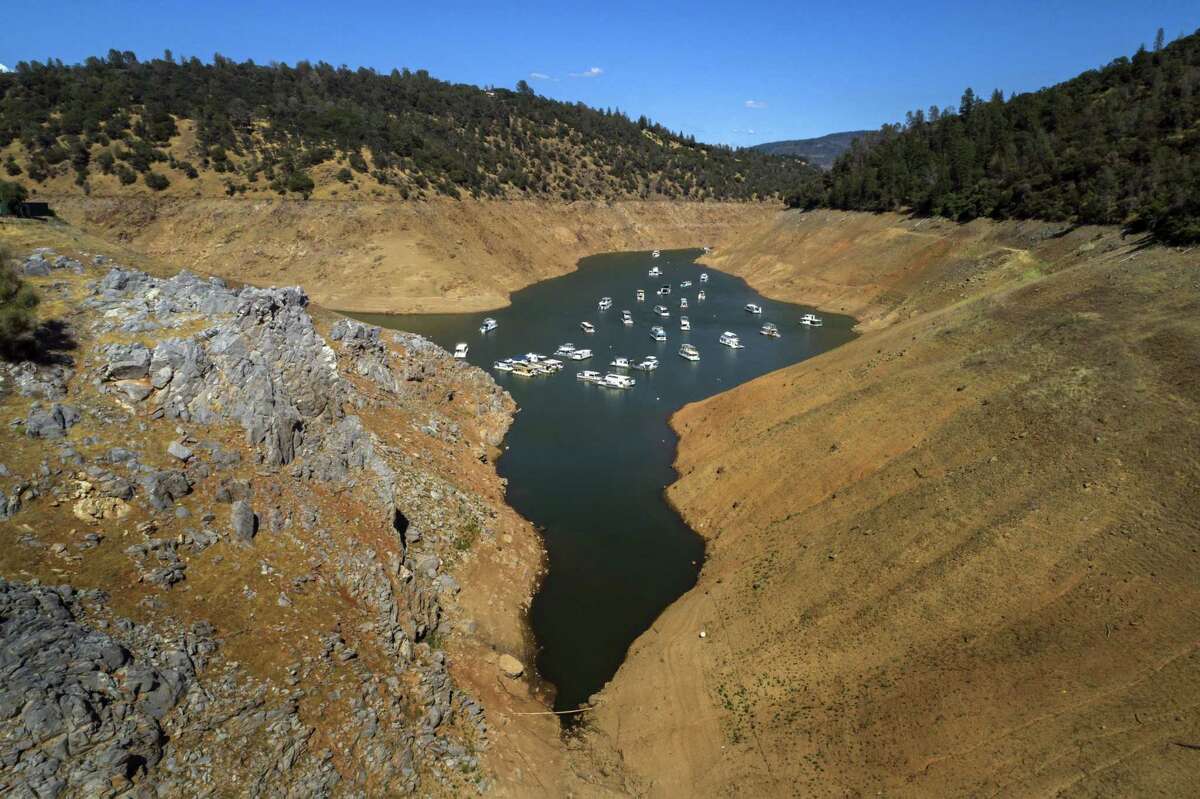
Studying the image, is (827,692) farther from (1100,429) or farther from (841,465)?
(1100,429)

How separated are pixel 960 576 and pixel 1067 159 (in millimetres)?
80228

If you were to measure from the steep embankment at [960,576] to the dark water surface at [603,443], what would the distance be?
212cm

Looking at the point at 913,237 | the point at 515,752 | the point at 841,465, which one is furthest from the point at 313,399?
the point at 913,237

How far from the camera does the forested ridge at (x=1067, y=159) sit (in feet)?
201

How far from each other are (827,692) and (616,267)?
114769 mm

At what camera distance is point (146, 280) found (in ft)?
99.0

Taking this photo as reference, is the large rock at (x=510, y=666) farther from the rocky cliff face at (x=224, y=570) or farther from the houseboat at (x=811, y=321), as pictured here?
the houseboat at (x=811, y=321)

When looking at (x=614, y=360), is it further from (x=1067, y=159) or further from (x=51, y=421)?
(x=1067, y=159)

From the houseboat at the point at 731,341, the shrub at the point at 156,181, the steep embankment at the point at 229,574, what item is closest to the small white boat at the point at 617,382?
the houseboat at the point at 731,341

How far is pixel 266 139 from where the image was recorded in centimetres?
10956

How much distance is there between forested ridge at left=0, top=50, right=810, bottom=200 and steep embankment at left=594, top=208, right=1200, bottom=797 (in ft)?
303

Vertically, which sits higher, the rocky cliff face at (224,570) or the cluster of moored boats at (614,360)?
the rocky cliff face at (224,570)

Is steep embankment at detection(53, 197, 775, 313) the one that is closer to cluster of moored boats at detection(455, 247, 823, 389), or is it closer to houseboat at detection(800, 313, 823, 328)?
cluster of moored boats at detection(455, 247, 823, 389)

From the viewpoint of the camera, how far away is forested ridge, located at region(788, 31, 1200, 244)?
61.2 meters
